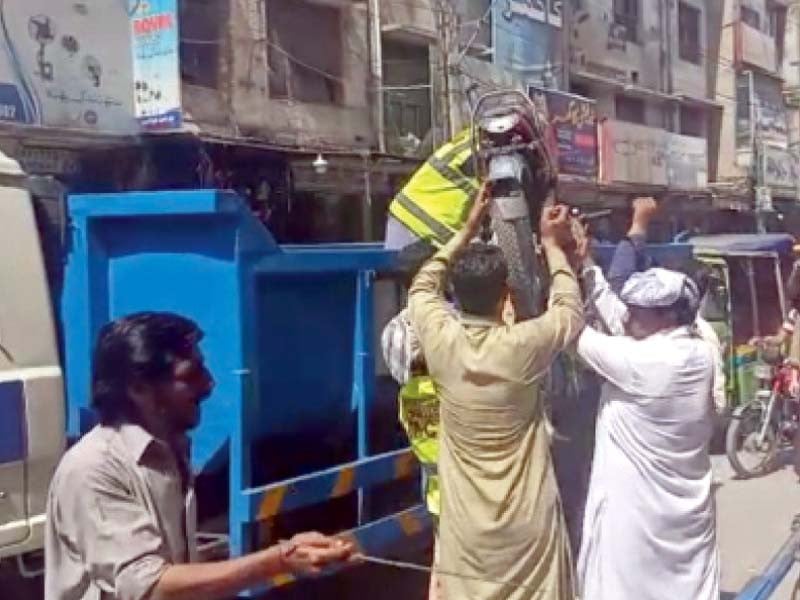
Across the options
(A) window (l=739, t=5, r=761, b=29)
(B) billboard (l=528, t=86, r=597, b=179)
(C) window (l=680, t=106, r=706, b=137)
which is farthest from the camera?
(A) window (l=739, t=5, r=761, b=29)

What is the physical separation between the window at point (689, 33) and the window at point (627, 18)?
2.52 m

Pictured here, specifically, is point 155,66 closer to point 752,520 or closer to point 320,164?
point 320,164

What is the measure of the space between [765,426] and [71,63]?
24.2 feet

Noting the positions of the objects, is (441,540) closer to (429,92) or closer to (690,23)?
(429,92)

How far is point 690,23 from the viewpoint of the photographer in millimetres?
27375

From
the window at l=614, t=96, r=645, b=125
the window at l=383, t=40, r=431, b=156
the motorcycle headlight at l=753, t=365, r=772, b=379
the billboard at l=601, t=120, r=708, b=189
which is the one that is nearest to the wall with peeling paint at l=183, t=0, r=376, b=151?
the window at l=383, t=40, r=431, b=156

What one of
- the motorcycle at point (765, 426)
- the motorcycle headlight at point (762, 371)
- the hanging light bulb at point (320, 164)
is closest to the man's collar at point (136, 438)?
the motorcycle at point (765, 426)

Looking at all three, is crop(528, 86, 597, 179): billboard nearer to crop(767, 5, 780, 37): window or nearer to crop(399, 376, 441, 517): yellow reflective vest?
crop(767, 5, 780, 37): window

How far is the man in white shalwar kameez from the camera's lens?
3781 millimetres

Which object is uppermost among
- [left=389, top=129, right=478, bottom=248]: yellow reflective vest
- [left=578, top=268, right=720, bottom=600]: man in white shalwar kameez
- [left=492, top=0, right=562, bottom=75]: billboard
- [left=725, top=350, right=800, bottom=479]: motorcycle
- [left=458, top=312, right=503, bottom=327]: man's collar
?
[left=492, top=0, right=562, bottom=75]: billboard

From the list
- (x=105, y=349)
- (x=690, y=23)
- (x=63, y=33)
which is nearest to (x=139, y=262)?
(x=105, y=349)

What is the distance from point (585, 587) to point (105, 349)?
2358 millimetres

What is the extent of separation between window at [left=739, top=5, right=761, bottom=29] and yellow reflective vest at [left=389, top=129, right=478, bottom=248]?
25792 millimetres

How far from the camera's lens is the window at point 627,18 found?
23.8 m
